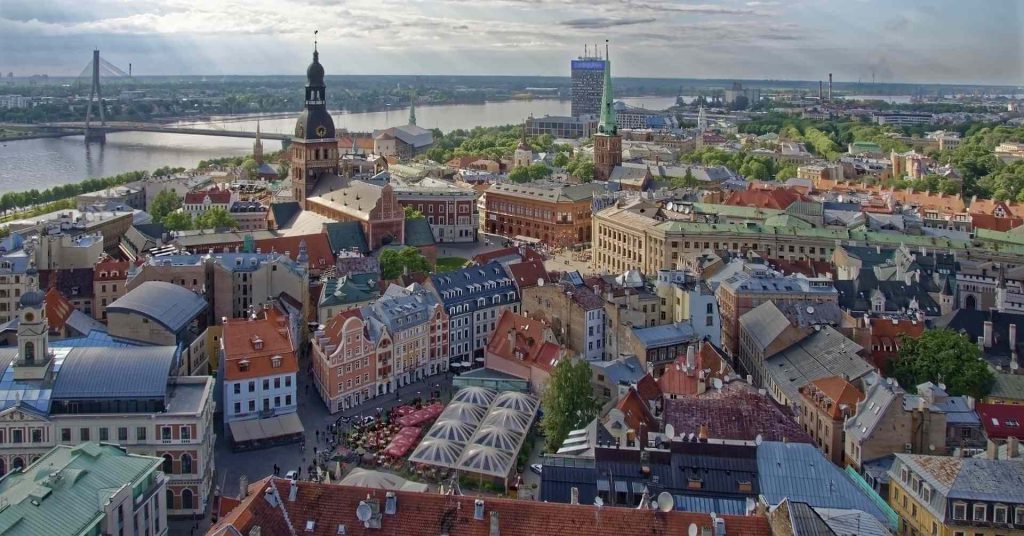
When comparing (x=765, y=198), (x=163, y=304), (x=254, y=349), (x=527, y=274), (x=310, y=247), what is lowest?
(x=254, y=349)

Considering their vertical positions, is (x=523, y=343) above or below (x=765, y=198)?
below

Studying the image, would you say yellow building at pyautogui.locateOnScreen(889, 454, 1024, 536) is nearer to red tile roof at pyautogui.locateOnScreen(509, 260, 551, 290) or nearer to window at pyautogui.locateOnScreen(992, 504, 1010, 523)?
window at pyautogui.locateOnScreen(992, 504, 1010, 523)

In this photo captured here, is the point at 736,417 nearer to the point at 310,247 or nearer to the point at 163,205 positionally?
the point at 310,247

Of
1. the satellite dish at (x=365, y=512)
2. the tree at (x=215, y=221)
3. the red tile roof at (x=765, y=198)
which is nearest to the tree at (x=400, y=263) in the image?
the tree at (x=215, y=221)

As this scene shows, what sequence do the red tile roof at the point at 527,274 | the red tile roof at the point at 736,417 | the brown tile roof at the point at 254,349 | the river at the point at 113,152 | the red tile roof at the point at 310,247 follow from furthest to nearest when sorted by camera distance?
the river at the point at 113,152
the red tile roof at the point at 310,247
the red tile roof at the point at 527,274
the brown tile roof at the point at 254,349
the red tile roof at the point at 736,417

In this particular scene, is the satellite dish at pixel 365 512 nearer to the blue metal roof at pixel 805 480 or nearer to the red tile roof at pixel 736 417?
the blue metal roof at pixel 805 480

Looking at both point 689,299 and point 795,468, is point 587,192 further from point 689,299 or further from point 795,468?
point 795,468

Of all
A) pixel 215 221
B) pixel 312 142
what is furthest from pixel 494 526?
pixel 312 142
